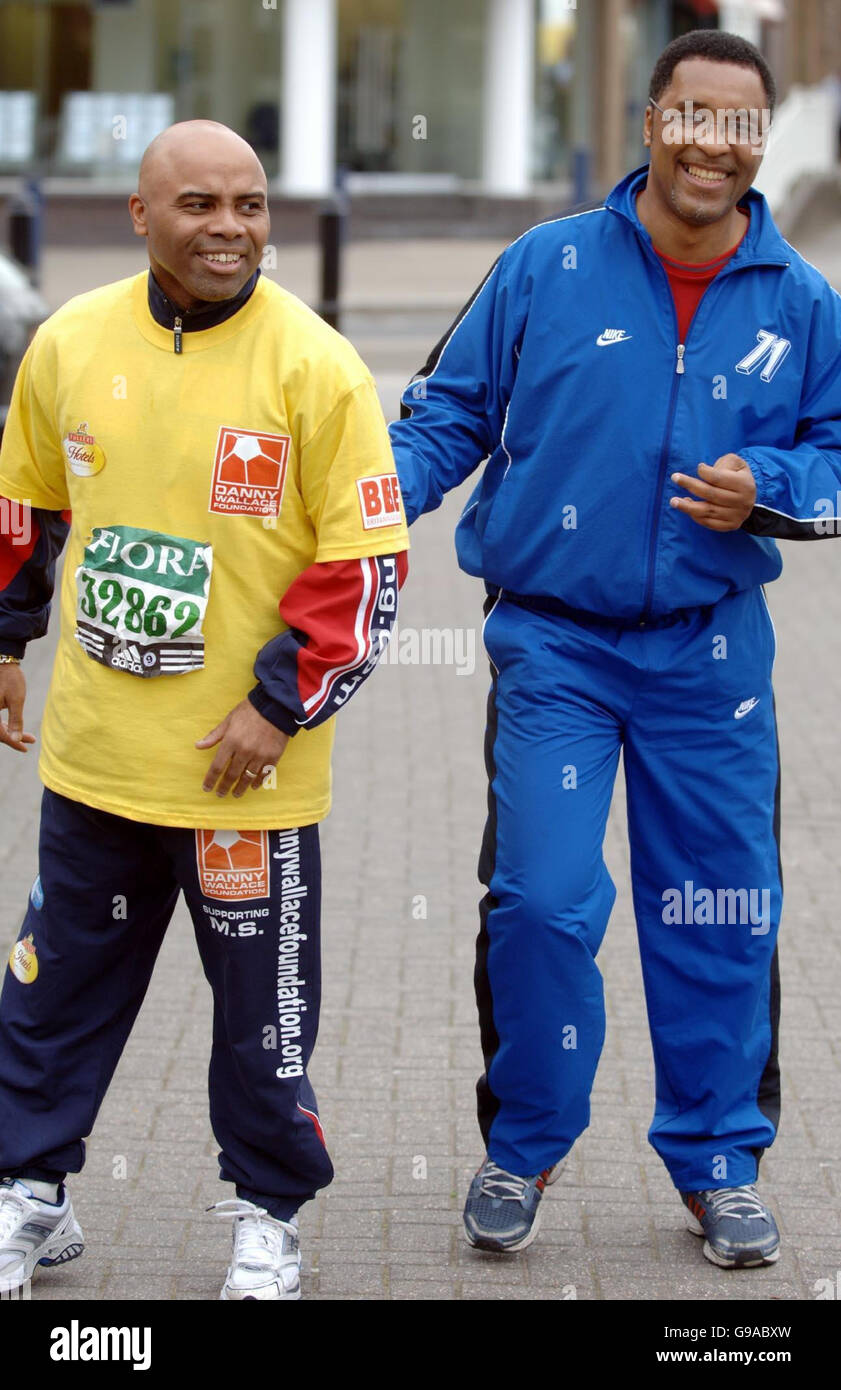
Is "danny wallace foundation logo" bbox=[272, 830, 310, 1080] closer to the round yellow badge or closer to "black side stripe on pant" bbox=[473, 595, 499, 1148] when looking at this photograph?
"black side stripe on pant" bbox=[473, 595, 499, 1148]

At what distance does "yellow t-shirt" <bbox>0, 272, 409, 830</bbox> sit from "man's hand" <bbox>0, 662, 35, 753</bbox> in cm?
23

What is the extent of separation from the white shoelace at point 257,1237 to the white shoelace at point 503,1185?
0.44m

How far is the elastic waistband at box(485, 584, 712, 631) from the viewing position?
143 inches

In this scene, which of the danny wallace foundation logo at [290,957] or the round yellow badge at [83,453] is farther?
the danny wallace foundation logo at [290,957]

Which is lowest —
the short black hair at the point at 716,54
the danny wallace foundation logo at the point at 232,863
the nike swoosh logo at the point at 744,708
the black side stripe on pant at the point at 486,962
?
the black side stripe on pant at the point at 486,962

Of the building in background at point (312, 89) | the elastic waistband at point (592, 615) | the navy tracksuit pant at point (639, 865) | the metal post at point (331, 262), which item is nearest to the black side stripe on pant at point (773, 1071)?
the navy tracksuit pant at point (639, 865)

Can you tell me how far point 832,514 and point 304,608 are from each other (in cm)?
101

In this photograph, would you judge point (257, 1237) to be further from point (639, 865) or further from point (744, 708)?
point (744, 708)

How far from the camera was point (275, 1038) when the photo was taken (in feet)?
11.0

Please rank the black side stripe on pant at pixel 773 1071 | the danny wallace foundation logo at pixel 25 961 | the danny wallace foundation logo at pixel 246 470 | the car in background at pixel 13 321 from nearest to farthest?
the danny wallace foundation logo at pixel 246 470 < the danny wallace foundation logo at pixel 25 961 < the black side stripe on pant at pixel 773 1071 < the car in background at pixel 13 321

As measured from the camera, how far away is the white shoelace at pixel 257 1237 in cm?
341
